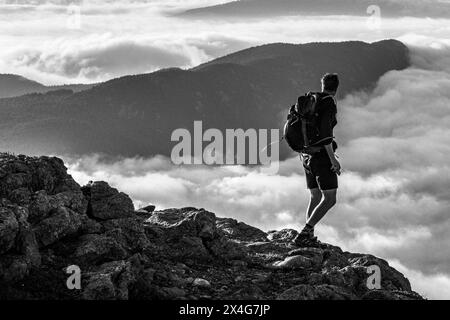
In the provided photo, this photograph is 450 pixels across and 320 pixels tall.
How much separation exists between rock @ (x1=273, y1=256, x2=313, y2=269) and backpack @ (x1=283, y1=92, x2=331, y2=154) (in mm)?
2742

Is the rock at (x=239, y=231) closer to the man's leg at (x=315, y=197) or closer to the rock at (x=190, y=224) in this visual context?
the rock at (x=190, y=224)

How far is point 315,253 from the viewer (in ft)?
54.5

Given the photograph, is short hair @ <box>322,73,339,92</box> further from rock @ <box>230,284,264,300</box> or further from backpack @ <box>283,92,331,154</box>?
rock @ <box>230,284,264,300</box>

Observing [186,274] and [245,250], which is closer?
[186,274]

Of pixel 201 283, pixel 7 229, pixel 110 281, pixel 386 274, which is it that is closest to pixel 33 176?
pixel 7 229

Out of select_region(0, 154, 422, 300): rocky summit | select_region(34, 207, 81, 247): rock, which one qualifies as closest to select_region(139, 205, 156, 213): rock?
select_region(0, 154, 422, 300): rocky summit

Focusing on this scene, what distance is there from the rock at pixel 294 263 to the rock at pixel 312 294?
8.62 ft

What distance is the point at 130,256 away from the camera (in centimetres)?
1442

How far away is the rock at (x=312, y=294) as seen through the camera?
12414mm

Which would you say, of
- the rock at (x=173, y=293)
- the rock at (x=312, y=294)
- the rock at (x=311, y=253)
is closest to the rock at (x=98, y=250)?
the rock at (x=173, y=293)

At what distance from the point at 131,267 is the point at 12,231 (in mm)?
2497

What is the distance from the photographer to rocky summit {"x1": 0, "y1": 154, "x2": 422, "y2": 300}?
12328 mm
